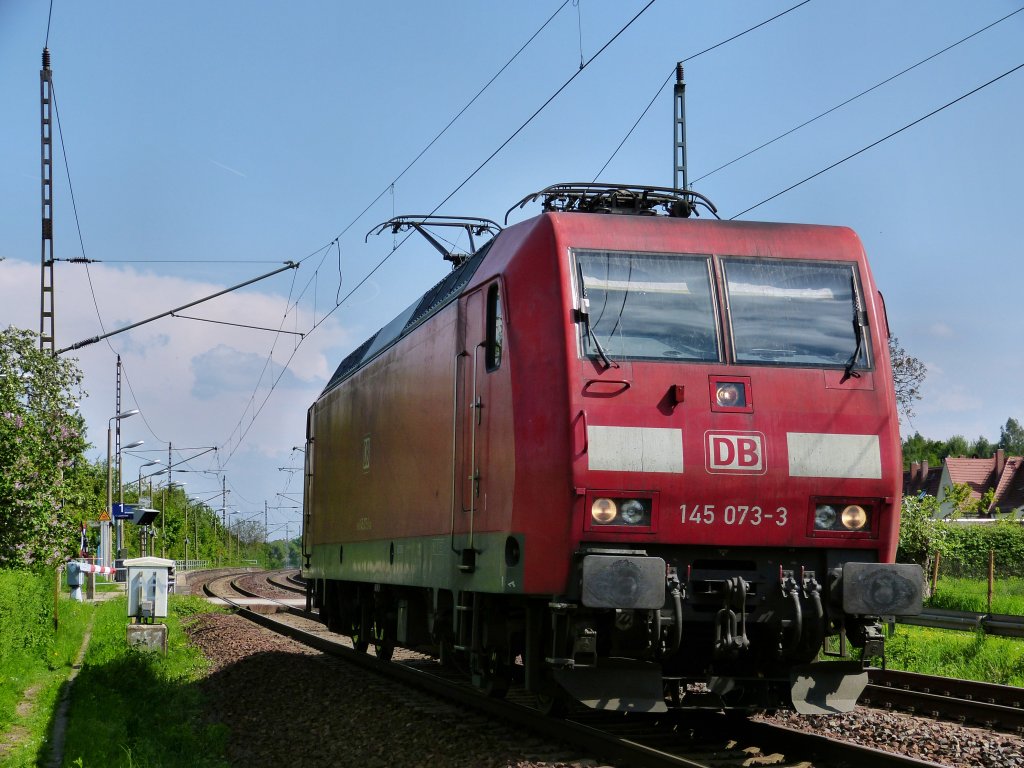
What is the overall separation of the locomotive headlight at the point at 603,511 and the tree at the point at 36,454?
14.5 metres

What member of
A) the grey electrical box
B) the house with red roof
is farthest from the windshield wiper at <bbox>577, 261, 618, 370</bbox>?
the house with red roof

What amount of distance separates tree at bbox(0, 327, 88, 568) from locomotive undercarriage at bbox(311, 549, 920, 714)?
1376 cm

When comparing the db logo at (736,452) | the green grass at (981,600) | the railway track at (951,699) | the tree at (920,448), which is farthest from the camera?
the tree at (920,448)

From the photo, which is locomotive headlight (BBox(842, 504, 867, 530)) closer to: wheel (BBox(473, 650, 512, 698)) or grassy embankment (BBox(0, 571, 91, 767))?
wheel (BBox(473, 650, 512, 698))

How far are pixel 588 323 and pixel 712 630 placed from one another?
223 cm

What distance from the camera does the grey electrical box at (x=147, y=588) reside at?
652 inches

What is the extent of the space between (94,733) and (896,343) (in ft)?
96.8

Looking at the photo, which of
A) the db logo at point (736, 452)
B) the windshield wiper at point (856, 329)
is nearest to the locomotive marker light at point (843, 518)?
the db logo at point (736, 452)

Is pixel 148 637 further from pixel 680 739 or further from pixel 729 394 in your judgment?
pixel 729 394

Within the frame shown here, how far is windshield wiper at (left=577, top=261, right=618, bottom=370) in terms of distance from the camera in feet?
26.1

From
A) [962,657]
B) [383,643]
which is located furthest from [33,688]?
[962,657]

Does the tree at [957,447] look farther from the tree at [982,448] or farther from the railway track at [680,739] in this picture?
the railway track at [680,739]

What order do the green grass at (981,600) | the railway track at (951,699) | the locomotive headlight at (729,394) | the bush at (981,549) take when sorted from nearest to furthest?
the locomotive headlight at (729,394) → the railway track at (951,699) → the green grass at (981,600) → the bush at (981,549)

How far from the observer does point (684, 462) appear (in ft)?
25.7
